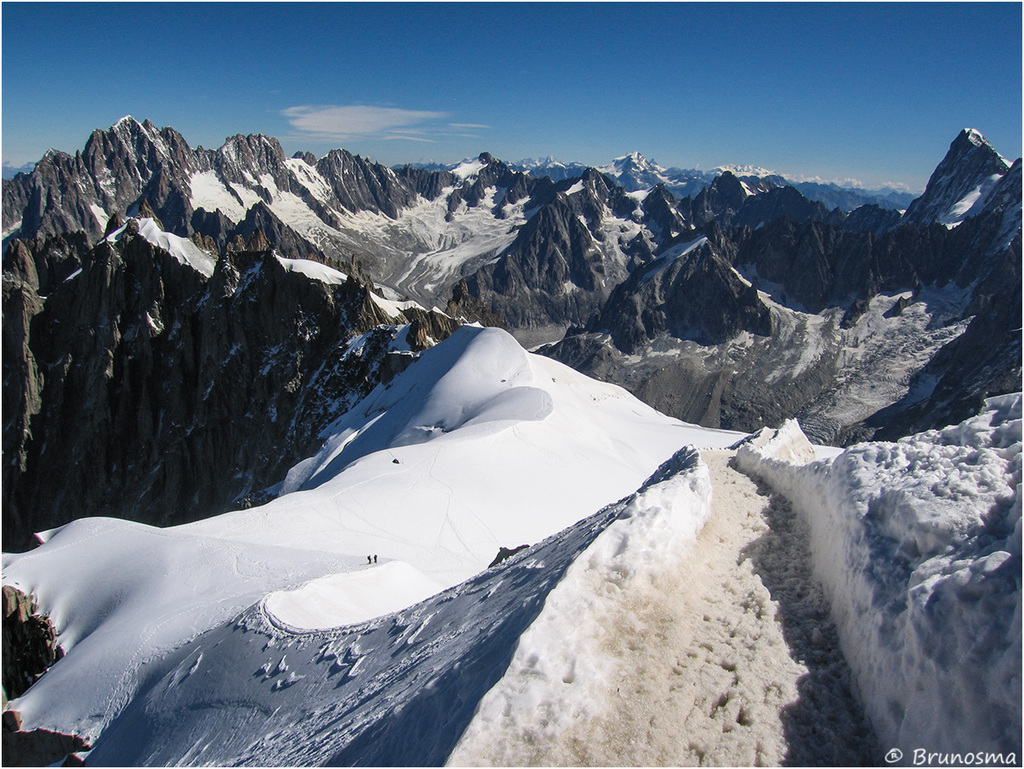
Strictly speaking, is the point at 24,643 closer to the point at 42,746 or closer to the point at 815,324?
the point at 42,746

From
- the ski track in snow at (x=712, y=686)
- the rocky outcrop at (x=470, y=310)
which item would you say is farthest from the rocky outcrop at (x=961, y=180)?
the ski track in snow at (x=712, y=686)

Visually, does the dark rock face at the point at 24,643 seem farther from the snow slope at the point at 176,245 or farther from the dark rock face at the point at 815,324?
the dark rock face at the point at 815,324

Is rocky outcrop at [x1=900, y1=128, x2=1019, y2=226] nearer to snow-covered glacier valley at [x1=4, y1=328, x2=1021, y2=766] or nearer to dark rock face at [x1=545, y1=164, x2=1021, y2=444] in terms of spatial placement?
dark rock face at [x1=545, y1=164, x2=1021, y2=444]

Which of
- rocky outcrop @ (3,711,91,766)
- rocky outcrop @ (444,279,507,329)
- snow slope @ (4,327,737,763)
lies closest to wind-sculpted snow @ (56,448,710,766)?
snow slope @ (4,327,737,763)

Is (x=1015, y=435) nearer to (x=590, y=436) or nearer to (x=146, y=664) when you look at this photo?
(x=146, y=664)

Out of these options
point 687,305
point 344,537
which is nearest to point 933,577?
point 344,537

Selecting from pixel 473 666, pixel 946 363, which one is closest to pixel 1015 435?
pixel 473 666
